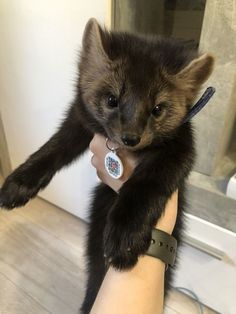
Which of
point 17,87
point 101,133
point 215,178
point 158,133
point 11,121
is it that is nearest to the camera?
point 158,133

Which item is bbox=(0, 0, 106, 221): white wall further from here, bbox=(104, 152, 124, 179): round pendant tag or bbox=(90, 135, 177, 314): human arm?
bbox=(90, 135, 177, 314): human arm

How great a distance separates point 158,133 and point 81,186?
837 millimetres

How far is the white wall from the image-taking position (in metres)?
1.13

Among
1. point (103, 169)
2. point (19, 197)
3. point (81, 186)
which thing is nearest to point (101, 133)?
point (103, 169)

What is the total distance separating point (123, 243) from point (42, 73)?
2.94 feet

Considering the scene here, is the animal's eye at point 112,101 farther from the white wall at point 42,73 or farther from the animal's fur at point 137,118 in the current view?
the white wall at point 42,73

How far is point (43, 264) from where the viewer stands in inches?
55.5

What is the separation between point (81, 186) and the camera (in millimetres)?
1497

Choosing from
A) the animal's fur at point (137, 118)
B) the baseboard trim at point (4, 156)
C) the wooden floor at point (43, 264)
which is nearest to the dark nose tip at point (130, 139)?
the animal's fur at point (137, 118)

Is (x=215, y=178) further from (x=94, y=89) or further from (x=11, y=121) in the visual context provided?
(x=11, y=121)

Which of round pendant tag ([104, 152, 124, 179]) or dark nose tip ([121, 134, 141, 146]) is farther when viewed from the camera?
round pendant tag ([104, 152, 124, 179])

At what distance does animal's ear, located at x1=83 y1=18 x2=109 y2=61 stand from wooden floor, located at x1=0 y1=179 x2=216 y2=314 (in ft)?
3.05

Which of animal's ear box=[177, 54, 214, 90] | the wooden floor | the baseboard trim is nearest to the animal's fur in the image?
animal's ear box=[177, 54, 214, 90]

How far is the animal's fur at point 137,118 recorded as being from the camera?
630mm
